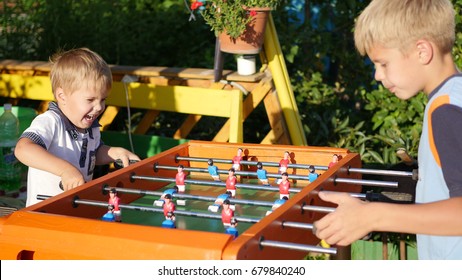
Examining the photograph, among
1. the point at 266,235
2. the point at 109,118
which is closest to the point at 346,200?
the point at 266,235

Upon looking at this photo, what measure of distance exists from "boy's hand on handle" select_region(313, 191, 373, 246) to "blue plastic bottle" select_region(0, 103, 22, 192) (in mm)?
3175

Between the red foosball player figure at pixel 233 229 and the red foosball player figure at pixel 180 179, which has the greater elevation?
the red foosball player figure at pixel 180 179

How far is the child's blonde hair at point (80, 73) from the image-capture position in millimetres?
3629

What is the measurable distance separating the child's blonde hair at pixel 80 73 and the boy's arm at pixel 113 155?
1.10ft

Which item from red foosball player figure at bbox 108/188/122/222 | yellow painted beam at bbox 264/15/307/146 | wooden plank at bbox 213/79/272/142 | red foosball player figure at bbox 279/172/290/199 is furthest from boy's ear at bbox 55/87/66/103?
yellow painted beam at bbox 264/15/307/146

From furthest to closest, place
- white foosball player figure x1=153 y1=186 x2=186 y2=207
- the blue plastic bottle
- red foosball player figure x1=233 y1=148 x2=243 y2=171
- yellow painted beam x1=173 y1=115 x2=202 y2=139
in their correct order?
yellow painted beam x1=173 y1=115 x2=202 y2=139, the blue plastic bottle, red foosball player figure x1=233 y1=148 x2=243 y2=171, white foosball player figure x1=153 y1=186 x2=186 y2=207

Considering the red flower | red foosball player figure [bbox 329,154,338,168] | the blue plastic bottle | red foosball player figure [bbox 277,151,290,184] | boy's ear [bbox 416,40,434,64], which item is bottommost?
the blue plastic bottle

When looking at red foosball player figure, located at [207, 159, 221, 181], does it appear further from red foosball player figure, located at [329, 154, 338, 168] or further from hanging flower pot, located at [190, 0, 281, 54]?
hanging flower pot, located at [190, 0, 281, 54]

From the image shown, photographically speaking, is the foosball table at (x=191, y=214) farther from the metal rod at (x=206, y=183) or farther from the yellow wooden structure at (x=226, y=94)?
the yellow wooden structure at (x=226, y=94)

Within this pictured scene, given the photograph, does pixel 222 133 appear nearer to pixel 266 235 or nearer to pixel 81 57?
pixel 81 57

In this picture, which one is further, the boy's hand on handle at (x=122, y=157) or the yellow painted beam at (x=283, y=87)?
the yellow painted beam at (x=283, y=87)

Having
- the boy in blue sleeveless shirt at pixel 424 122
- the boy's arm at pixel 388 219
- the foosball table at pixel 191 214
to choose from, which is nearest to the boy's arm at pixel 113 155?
the foosball table at pixel 191 214

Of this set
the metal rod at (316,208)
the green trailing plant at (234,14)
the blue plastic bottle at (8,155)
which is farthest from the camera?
the blue plastic bottle at (8,155)

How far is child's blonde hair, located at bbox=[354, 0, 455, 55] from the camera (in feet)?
7.93
